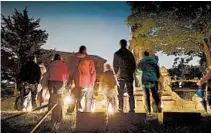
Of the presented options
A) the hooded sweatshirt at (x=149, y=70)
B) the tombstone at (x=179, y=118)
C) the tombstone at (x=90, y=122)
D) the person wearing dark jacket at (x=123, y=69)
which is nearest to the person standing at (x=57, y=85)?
the tombstone at (x=90, y=122)

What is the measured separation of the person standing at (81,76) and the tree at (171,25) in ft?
33.7

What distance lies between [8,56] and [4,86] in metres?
4.69

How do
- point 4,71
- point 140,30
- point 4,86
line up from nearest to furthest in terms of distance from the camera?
1. point 140,30
2. point 4,86
3. point 4,71

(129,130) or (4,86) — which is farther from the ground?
(4,86)

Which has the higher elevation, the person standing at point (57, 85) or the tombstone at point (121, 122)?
the person standing at point (57, 85)

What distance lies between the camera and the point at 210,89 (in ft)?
24.9

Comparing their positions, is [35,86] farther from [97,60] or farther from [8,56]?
[97,60]

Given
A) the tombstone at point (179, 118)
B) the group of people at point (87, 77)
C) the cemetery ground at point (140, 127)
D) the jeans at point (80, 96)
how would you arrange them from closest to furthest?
1. the cemetery ground at point (140, 127)
2. the tombstone at point (179, 118)
3. the group of people at point (87, 77)
4. the jeans at point (80, 96)

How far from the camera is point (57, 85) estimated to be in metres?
8.23

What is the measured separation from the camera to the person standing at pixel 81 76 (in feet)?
28.2

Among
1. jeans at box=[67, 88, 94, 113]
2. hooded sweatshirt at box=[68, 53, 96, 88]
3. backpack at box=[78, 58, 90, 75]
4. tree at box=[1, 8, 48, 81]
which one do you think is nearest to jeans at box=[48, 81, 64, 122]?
jeans at box=[67, 88, 94, 113]

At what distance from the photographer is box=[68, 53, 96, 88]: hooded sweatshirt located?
8620mm

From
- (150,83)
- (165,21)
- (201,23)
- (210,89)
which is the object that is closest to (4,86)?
(165,21)

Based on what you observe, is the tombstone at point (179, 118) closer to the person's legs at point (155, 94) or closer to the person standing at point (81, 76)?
the person's legs at point (155, 94)
